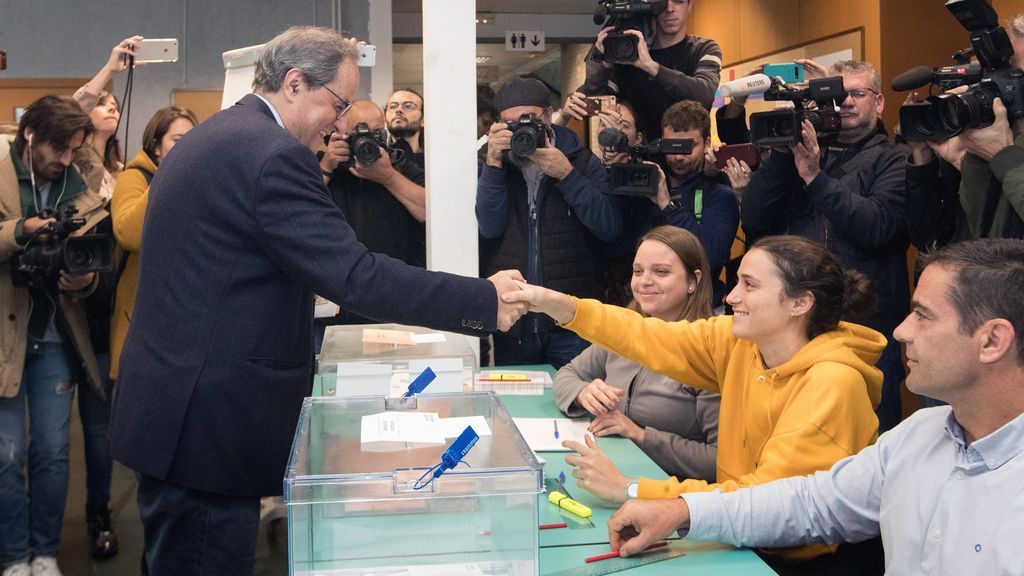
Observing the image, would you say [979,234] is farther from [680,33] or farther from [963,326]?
[680,33]

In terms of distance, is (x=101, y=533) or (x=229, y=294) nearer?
(x=229, y=294)

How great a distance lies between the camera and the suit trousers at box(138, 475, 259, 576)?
1989 mm

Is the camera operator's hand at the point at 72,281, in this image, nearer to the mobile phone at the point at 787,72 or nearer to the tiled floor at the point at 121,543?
the tiled floor at the point at 121,543

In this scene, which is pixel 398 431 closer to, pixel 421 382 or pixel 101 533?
pixel 421 382

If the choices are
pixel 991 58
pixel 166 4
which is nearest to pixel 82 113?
pixel 991 58

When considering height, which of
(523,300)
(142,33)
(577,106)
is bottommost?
(523,300)

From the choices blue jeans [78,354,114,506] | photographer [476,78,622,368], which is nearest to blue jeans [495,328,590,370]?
photographer [476,78,622,368]

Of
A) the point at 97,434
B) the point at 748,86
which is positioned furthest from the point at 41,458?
the point at 748,86

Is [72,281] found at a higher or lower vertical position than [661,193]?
lower

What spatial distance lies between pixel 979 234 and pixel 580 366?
119 centimetres

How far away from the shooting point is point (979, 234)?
273 cm

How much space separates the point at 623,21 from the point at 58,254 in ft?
6.96

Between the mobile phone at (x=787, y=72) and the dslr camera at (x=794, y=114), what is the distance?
1.01 feet

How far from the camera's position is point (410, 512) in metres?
1.46
